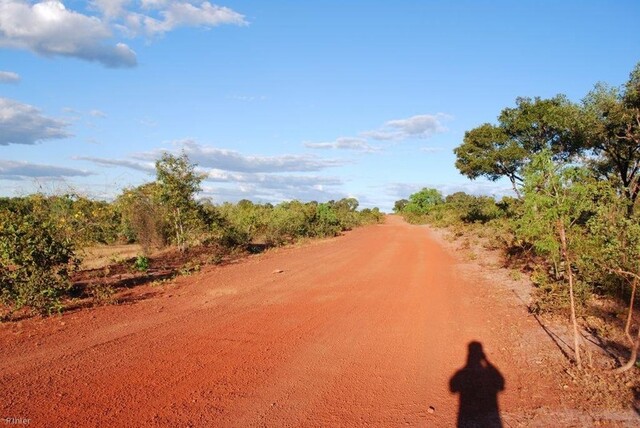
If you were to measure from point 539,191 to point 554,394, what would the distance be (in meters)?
2.67

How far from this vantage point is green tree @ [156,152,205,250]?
53.6ft

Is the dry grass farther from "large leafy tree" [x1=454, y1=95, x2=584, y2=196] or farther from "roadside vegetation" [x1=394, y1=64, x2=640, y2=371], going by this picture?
"large leafy tree" [x1=454, y1=95, x2=584, y2=196]

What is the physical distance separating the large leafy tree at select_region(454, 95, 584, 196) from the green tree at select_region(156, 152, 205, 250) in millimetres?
15275

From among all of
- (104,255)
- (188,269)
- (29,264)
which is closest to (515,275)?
(188,269)

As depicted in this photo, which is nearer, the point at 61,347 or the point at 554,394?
the point at 554,394

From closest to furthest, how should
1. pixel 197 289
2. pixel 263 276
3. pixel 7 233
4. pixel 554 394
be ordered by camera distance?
pixel 554 394 < pixel 7 233 < pixel 197 289 < pixel 263 276

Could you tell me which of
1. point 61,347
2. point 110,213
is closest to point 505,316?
point 61,347

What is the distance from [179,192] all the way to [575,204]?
1406 cm

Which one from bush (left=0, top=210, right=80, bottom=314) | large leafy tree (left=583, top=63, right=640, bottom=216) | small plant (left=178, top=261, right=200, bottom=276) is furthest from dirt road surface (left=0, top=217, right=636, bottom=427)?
large leafy tree (left=583, top=63, right=640, bottom=216)

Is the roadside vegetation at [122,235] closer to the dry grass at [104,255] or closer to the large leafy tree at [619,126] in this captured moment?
the dry grass at [104,255]

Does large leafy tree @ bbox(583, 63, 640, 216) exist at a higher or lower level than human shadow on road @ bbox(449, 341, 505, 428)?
higher

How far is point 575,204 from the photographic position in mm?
5727

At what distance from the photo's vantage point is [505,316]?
8.57 meters

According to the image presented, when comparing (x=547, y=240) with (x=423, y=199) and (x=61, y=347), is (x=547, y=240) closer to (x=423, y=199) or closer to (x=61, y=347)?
(x=61, y=347)
